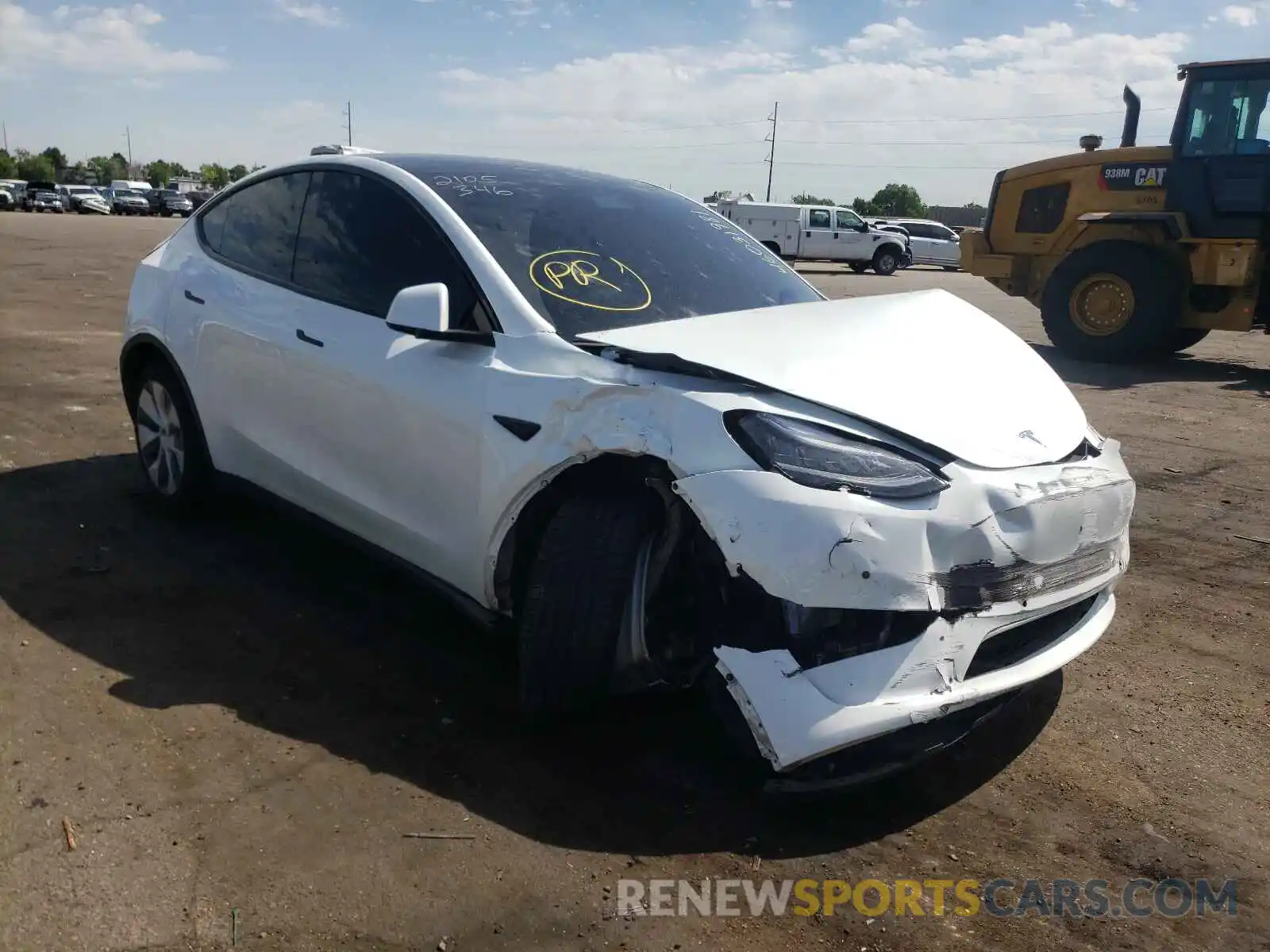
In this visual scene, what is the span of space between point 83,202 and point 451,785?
66646 mm

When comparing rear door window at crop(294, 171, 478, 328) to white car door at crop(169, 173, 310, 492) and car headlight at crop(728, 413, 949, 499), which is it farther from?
car headlight at crop(728, 413, 949, 499)

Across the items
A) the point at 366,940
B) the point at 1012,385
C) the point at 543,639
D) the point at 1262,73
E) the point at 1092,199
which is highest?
the point at 1262,73

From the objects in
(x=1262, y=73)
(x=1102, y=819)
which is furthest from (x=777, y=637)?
(x=1262, y=73)

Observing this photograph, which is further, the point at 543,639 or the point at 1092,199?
the point at 1092,199

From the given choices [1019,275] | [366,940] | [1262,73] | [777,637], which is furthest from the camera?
[1019,275]

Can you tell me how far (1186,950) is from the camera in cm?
228

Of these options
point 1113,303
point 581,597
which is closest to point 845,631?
point 581,597

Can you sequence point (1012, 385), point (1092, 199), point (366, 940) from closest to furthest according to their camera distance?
point (366, 940) < point (1012, 385) < point (1092, 199)

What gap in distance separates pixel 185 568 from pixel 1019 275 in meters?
10.9

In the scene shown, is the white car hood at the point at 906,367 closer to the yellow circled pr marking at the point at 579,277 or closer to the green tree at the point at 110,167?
the yellow circled pr marking at the point at 579,277

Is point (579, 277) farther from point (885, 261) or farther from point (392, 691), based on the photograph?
point (885, 261)

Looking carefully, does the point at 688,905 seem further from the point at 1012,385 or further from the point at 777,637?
the point at 1012,385

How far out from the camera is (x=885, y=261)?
107ft

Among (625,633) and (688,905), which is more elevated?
(625,633)
